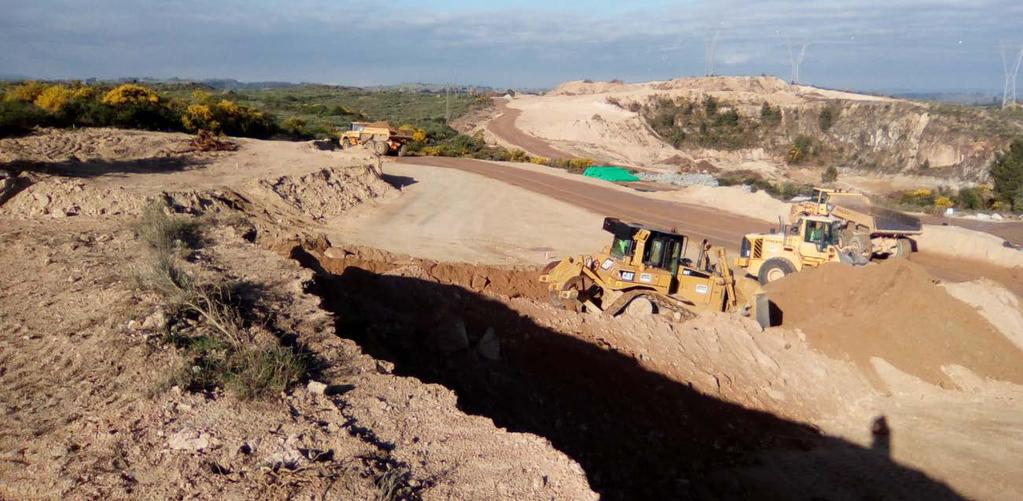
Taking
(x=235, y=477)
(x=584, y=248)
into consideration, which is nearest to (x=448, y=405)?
(x=235, y=477)

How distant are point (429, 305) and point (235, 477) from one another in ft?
26.7

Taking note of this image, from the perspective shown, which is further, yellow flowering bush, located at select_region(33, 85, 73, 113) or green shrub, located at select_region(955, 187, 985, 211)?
green shrub, located at select_region(955, 187, 985, 211)

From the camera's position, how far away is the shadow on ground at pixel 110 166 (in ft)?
64.0

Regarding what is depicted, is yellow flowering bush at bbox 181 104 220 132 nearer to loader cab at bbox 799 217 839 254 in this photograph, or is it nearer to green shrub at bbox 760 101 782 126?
loader cab at bbox 799 217 839 254

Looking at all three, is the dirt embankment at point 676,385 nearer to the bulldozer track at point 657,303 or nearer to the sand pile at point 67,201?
the bulldozer track at point 657,303

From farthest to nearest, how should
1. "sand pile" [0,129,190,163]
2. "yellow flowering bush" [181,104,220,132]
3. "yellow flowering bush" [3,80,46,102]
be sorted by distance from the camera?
"yellow flowering bush" [181,104,220,132], "yellow flowering bush" [3,80,46,102], "sand pile" [0,129,190,163]

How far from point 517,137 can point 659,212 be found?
35.2m

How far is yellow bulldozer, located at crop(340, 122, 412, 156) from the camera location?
38.7 m

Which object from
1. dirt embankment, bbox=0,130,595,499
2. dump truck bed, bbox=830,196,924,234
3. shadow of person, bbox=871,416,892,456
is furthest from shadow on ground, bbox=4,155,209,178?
dump truck bed, bbox=830,196,924,234

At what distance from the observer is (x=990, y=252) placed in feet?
81.7

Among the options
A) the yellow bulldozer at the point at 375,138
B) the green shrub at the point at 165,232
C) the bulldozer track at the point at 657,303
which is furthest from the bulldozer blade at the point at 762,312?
the yellow bulldozer at the point at 375,138

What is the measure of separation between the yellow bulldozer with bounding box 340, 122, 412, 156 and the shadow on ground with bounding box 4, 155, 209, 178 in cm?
1380

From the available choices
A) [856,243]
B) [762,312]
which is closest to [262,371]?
[762,312]

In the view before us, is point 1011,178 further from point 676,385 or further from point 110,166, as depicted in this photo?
point 110,166
